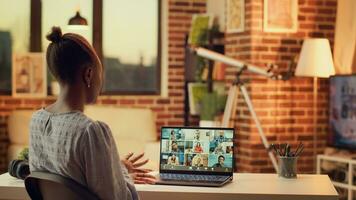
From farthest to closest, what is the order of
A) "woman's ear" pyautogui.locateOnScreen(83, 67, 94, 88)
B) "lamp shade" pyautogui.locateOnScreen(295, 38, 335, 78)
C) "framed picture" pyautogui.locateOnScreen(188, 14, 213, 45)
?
"framed picture" pyautogui.locateOnScreen(188, 14, 213, 45) < "lamp shade" pyautogui.locateOnScreen(295, 38, 335, 78) < "woman's ear" pyautogui.locateOnScreen(83, 67, 94, 88)

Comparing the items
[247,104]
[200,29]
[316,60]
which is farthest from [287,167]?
[200,29]

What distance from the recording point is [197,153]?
268 cm

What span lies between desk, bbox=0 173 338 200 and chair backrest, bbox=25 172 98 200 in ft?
1.62

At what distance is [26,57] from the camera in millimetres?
6164

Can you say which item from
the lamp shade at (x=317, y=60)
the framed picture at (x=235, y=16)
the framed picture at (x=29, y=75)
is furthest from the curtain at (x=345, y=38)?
the framed picture at (x=29, y=75)

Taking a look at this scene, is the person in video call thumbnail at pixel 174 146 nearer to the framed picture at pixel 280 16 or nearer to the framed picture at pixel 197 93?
the framed picture at pixel 280 16

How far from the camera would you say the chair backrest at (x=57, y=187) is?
1.84 meters

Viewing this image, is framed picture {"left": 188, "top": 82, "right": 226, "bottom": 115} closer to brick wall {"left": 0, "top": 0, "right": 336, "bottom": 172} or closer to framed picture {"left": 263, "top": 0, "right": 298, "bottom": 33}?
brick wall {"left": 0, "top": 0, "right": 336, "bottom": 172}

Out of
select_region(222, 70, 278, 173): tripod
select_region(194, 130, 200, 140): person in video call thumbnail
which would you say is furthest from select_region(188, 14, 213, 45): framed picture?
select_region(194, 130, 200, 140): person in video call thumbnail

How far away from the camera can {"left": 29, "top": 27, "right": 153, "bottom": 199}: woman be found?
183cm

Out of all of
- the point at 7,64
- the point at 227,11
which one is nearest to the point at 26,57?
the point at 7,64

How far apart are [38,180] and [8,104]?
176 inches

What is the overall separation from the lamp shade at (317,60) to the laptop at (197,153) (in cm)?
223

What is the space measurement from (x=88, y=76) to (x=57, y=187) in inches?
14.2
